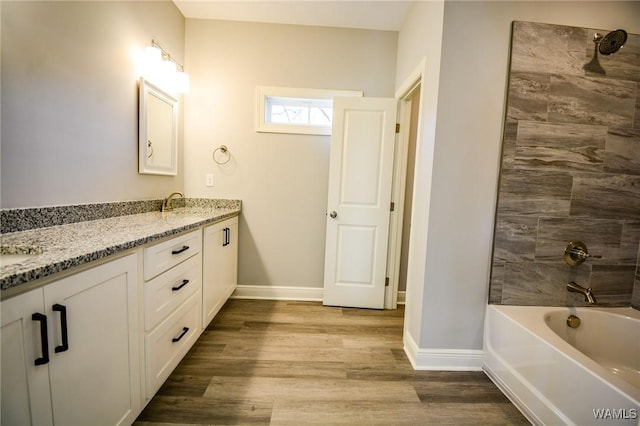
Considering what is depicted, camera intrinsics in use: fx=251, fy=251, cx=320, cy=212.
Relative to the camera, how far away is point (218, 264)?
200cm

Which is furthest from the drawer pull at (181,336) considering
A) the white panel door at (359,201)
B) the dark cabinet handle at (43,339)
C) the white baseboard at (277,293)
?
the white panel door at (359,201)

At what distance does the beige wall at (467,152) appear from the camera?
1494mm

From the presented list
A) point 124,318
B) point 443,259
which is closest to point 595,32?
point 443,259

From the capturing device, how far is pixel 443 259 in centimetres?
161

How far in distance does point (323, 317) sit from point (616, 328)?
6.46ft

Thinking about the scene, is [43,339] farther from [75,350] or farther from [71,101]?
[71,101]

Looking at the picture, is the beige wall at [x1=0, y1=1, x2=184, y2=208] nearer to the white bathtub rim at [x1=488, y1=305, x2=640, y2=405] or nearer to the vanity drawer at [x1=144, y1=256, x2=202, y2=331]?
the vanity drawer at [x1=144, y1=256, x2=202, y2=331]

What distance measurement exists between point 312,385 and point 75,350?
1151 mm

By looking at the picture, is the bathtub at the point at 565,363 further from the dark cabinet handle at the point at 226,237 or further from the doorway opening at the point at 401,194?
the dark cabinet handle at the point at 226,237

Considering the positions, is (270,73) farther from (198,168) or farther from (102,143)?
(102,143)

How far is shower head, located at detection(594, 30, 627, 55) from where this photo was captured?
142cm

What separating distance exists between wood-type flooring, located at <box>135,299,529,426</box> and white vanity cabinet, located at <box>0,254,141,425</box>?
353mm

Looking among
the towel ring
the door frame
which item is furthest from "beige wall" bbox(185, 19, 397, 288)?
the door frame

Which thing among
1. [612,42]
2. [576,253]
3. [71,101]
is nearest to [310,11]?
[71,101]
